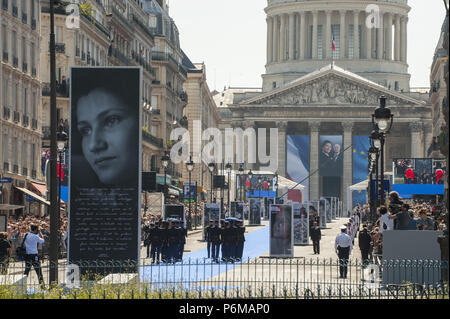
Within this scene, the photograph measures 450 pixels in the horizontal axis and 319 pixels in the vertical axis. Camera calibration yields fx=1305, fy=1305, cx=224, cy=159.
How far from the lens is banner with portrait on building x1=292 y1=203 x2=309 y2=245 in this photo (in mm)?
53531

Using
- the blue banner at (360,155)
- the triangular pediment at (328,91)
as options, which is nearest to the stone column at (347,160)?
the triangular pediment at (328,91)

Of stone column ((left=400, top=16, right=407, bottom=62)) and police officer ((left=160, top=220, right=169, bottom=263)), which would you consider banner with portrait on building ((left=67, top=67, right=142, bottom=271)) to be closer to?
police officer ((left=160, top=220, right=169, bottom=263))

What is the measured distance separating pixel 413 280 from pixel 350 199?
3015 inches

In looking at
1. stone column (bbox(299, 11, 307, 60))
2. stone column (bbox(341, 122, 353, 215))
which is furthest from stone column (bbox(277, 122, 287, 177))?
stone column (bbox(299, 11, 307, 60))

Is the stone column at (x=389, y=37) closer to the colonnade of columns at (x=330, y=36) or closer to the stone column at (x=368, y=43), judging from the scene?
the colonnade of columns at (x=330, y=36)

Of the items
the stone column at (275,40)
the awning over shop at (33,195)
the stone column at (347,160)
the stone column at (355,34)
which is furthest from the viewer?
the stone column at (275,40)

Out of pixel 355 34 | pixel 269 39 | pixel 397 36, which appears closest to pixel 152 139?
pixel 355 34

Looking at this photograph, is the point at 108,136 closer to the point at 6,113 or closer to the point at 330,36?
the point at 6,113

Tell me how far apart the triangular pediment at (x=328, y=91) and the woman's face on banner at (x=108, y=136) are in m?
130

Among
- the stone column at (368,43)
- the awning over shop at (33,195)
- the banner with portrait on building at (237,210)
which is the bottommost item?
the banner with portrait on building at (237,210)

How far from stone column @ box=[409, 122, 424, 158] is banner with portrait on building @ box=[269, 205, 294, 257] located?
111730 millimetres

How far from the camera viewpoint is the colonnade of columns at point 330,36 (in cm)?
18275

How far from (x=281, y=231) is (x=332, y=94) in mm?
113591
